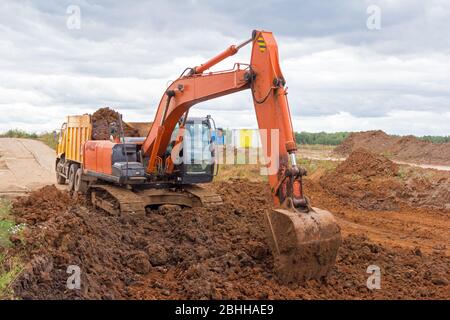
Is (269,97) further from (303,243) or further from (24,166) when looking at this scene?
(24,166)

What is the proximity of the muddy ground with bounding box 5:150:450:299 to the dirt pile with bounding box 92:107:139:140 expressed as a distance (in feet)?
11.0

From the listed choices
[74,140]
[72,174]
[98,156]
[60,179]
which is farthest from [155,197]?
[60,179]

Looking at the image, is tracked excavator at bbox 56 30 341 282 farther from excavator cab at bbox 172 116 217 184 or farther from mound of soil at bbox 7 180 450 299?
mound of soil at bbox 7 180 450 299

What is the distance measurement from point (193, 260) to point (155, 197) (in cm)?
401

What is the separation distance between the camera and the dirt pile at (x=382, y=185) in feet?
52.6

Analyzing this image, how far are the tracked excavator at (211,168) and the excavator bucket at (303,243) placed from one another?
0.04 feet

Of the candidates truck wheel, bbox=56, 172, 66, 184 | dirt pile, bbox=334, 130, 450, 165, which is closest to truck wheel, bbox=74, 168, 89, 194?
truck wheel, bbox=56, 172, 66, 184

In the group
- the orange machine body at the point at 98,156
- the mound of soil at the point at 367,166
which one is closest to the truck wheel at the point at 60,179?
the orange machine body at the point at 98,156

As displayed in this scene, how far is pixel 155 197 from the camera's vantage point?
1162 centimetres

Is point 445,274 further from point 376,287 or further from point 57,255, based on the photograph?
point 57,255

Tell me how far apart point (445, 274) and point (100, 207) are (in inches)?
289

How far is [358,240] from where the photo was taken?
352 inches

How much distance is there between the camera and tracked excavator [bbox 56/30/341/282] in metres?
6.64
